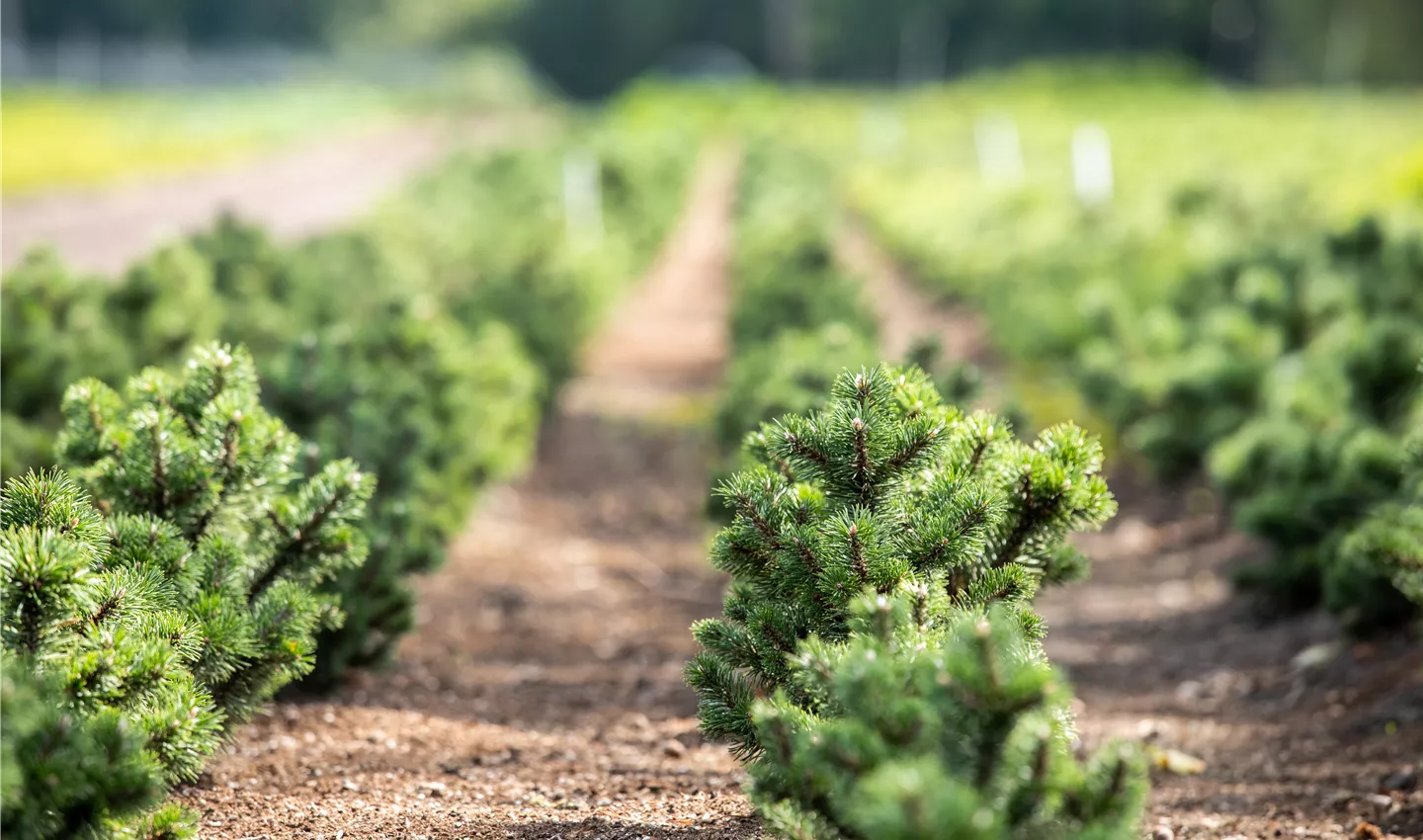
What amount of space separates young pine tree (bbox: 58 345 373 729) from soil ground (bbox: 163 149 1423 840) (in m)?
0.42

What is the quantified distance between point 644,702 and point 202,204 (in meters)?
20.2

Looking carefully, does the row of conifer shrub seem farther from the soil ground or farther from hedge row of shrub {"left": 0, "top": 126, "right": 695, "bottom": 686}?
hedge row of shrub {"left": 0, "top": 126, "right": 695, "bottom": 686}

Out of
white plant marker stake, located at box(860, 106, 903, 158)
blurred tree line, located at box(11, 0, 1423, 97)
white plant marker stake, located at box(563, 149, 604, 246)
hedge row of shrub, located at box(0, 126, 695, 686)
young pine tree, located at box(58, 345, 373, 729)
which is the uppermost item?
blurred tree line, located at box(11, 0, 1423, 97)

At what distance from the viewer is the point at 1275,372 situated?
5496mm

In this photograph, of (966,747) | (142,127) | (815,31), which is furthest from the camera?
(815,31)

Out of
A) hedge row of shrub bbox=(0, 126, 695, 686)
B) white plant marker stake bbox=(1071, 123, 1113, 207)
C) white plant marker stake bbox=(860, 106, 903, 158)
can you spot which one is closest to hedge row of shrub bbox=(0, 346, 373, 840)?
hedge row of shrub bbox=(0, 126, 695, 686)

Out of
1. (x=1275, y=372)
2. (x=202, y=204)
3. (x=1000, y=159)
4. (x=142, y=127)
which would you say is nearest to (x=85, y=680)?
(x=1275, y=372)

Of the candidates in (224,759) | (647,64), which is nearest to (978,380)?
(224,759)

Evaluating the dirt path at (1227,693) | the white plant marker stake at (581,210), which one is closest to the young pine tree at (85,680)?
the dirt path at (1227,693)

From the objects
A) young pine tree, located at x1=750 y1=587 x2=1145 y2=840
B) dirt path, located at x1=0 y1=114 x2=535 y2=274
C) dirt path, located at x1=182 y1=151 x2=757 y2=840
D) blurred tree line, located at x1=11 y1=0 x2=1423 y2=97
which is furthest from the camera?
blurred tree line, located at x1=11 y1=0 x2=1423 y2=97

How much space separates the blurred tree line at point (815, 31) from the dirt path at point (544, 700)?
56.1 meters

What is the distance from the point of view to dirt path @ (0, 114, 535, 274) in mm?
15242

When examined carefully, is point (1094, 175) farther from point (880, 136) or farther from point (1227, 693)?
point (880, 136)

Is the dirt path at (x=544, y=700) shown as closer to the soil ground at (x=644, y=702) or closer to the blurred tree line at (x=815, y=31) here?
the soil ground at (x=644, y=702)
